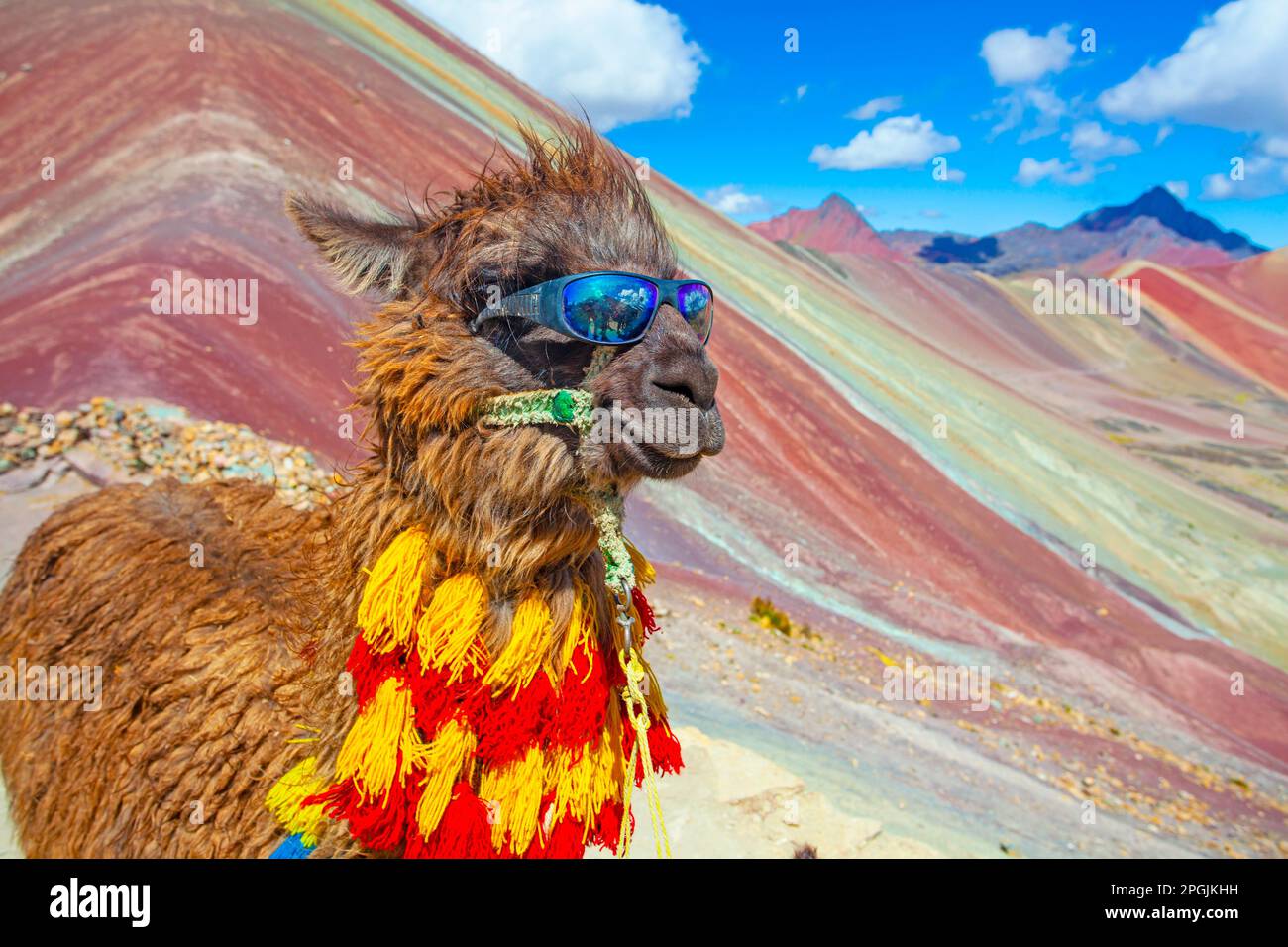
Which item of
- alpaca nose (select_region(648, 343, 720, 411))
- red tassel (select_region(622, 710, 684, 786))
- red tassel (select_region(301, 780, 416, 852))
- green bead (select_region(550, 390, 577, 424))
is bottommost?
red tassel (select_region(301, 780, 416, 852))

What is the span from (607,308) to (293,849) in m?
1.67

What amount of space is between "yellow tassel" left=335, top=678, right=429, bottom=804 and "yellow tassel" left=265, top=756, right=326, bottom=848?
19cm

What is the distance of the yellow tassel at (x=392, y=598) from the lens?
1945 millimetres

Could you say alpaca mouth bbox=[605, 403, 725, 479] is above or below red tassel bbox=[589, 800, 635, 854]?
above

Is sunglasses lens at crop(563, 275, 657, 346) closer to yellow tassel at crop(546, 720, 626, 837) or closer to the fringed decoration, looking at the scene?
the fringed decoration

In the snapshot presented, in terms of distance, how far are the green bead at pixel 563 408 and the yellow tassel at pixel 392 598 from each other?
486 mm

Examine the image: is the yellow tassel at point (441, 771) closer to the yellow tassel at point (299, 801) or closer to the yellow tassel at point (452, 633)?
the yellow tassel at point (452, 633)

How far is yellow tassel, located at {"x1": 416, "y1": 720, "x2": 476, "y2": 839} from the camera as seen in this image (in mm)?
1919

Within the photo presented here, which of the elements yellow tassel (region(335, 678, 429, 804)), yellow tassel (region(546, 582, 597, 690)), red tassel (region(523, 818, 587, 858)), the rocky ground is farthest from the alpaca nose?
the rocky ground

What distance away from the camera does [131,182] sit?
11.9m

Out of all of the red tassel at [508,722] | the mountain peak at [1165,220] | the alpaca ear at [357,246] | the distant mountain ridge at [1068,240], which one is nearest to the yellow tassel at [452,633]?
the red tassel at [508,722]

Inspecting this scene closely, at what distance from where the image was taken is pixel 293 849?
2.13 m
